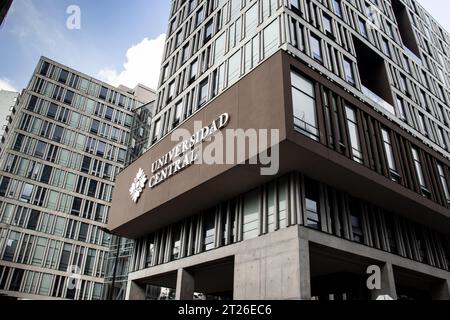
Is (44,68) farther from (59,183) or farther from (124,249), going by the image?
(124,249)

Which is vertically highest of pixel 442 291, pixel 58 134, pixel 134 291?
pixel 58 134

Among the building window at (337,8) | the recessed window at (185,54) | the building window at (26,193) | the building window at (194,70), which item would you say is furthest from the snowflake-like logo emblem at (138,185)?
the building window at (26,193)

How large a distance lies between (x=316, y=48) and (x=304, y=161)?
8.72 metres

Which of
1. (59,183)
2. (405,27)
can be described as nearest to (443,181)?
(405,27)

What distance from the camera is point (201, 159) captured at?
62.5 ft

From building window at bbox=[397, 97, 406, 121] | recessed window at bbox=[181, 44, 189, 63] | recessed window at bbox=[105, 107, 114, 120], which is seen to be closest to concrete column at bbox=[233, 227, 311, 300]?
building window at bbox=[397, 97, 406, 121]

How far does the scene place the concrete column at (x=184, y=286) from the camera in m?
20.6

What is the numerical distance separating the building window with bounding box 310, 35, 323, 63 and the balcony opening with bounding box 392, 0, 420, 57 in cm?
1863

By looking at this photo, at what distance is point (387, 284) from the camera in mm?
17969

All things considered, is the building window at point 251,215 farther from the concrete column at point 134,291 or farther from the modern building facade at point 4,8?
the modern building facade at point 4,8

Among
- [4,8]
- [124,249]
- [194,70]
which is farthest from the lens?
[124,249]

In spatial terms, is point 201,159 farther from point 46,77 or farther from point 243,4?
point 46,77

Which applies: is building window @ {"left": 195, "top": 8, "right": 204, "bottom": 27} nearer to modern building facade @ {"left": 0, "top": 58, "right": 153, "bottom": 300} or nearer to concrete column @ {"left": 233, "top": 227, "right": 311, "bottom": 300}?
concrete column @ {"left": 233, "top": 227, "right": 311, "bottom": 300}

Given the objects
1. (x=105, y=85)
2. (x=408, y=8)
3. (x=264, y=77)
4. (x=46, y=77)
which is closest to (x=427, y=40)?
(x=408, y=8)
